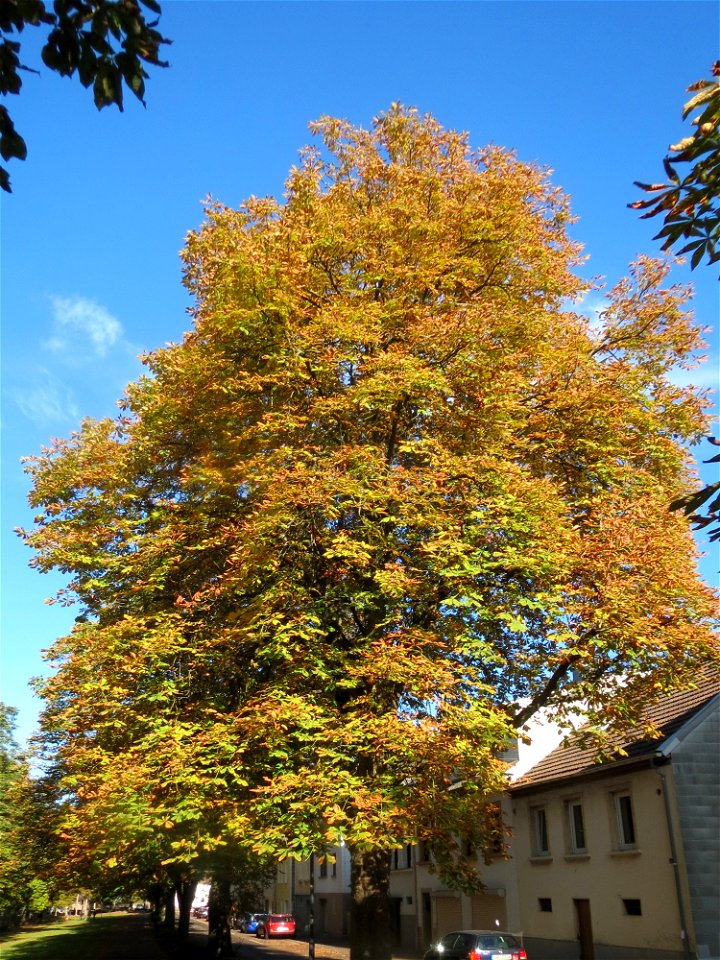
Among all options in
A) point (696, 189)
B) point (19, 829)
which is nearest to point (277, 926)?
point (19, 829)

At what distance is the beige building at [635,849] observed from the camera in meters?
17.5

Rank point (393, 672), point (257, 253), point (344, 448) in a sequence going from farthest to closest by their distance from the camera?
point (257, 253)
point (344, 448)
point (393, 672)

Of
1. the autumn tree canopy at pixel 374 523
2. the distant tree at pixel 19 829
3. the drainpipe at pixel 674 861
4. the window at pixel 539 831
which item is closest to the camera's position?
the autumn tree canopy at pixel 374 523

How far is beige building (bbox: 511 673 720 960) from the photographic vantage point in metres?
17.5

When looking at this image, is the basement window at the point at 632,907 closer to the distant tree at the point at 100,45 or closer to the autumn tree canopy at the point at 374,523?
the autumn tree canopy at the point at 374,523

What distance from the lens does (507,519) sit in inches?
493

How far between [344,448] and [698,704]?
497 inches

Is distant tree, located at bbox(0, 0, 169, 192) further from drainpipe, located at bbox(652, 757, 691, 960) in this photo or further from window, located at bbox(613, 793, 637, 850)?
window, located at bbox(613, 793, 637, 850)

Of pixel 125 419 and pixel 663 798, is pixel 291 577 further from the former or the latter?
pixel 663 798

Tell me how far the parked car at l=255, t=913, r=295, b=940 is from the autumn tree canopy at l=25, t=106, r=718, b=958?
3874cm

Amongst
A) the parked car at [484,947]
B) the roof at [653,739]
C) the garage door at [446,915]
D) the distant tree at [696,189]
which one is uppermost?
the distant tree at [696,189]

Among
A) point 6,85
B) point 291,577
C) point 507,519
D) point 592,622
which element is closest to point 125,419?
point 291,577

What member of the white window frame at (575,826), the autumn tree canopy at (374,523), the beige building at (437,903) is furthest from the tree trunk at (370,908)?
the white window frame at (575,826)

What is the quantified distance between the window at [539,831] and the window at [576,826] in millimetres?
1840
